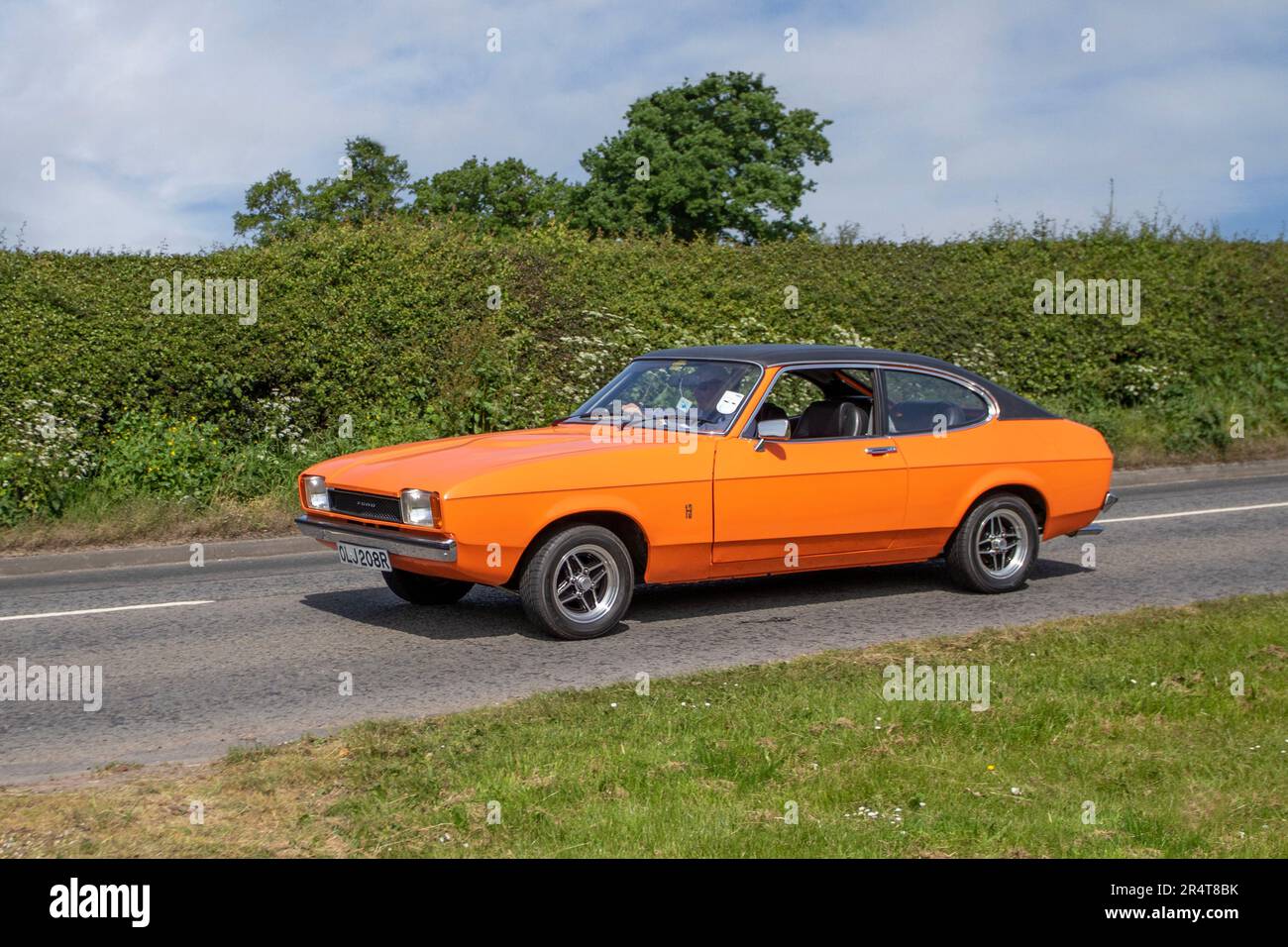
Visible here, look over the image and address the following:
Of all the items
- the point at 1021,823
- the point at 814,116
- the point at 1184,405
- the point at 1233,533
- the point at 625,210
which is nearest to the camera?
the point at 1021,823

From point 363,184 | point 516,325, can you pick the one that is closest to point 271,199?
point 363,184

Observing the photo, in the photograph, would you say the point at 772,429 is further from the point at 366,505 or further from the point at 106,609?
the point at 106,609

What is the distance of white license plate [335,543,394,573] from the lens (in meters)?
8.32

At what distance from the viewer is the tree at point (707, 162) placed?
4978cm

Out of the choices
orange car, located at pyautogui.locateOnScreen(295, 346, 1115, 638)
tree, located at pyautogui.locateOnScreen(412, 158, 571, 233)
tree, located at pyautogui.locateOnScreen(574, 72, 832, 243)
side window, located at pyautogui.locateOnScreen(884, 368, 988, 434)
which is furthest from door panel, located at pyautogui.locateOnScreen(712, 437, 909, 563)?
tree, located at pyautogui.locateOnScreen(412, 158, 571, 233)

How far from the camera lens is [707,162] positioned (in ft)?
168

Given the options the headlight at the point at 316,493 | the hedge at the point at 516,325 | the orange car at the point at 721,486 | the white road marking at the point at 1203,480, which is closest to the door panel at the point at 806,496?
the orange car at the point at 721,486

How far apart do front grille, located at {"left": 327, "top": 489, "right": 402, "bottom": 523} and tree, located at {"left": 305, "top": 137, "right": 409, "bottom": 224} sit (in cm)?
4627

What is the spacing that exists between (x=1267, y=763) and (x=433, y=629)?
5042 mm

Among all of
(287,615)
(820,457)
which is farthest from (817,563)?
(287,615)

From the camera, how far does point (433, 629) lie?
898cm

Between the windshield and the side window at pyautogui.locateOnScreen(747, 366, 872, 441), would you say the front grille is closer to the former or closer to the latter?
the windshield

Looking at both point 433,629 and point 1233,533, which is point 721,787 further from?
point 1233,533

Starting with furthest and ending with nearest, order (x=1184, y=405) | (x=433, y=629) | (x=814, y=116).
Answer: (x=814, y=116) < (x=1184, y=405) < (x=433, y=629)
